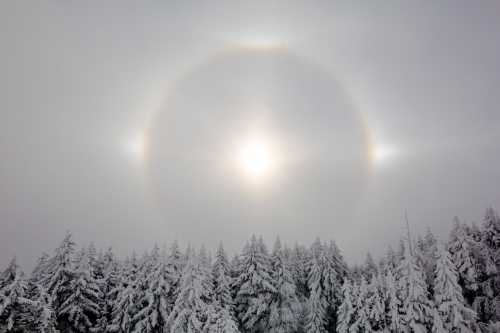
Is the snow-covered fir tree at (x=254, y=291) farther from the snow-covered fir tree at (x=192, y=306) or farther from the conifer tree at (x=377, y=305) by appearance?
the snow-covered fir tree at (x=192, y=306)

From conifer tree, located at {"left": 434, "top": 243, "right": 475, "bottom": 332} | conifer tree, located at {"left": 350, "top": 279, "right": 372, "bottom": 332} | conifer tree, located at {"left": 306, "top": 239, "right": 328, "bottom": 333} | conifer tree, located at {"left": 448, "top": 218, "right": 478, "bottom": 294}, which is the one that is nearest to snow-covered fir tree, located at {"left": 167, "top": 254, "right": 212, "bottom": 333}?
conifer tree, located at {"left": 350, "top": 279, "right": 372, "bottom": 332}

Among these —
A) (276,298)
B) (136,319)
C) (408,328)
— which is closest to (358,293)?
(408,328)

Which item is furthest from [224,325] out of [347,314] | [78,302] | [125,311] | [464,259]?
[464,259]

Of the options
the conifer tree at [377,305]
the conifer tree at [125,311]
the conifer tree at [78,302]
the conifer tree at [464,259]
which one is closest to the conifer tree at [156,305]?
the conifer tree at [125,311]

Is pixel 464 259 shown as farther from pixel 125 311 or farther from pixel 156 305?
pixel 125 311

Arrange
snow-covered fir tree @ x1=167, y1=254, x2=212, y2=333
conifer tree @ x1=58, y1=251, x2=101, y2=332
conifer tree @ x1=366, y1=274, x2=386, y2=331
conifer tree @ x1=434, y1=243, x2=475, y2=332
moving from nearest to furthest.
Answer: snow-covered fir tree @ x1=167, y1=254, x2=212, y2=333
conifer tree @ x1=434, y1=243, x2=475, y2=332
conifer tree @ x1=366, y1=274, x2=386, y2=331
conifer tree @ x1=58, y1=251, x2=101, y2=332

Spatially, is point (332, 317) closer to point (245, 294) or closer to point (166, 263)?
point (245, 294)

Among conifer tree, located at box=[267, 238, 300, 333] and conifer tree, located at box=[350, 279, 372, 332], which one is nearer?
conifer tree, located at box=[350, 279, 372, 332]

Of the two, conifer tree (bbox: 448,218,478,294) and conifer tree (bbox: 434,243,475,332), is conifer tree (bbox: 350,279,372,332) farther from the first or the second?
conifer tree (bbox: 448,218,478,294)
